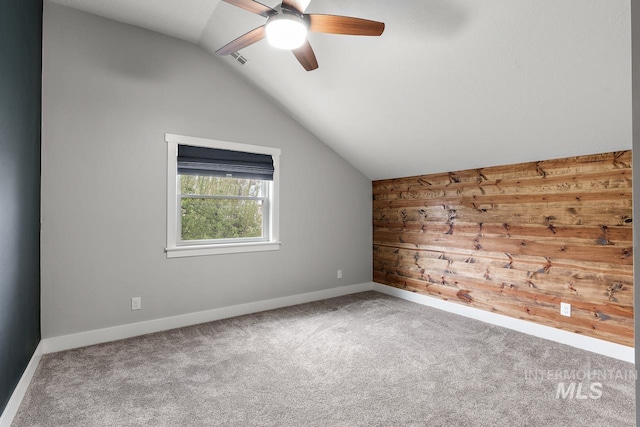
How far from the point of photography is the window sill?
334cm

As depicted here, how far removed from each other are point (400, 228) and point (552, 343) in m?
2.09

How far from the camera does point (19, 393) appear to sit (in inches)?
79.4

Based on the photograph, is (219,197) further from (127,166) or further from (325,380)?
(325,380)

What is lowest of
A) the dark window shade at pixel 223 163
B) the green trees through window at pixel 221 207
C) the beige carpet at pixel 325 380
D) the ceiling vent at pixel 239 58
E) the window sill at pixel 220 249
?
the beige carpet at pixel 325 380

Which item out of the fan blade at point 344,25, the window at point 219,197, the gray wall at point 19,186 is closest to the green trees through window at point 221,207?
the window at point 219,197

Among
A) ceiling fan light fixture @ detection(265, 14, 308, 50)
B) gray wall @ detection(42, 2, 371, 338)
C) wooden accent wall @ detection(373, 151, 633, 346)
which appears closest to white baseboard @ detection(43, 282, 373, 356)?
gray wall @ detection(42, 2, 371, 338)

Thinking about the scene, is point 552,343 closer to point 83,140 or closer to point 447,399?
point 447,399

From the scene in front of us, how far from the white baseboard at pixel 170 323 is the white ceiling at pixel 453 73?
82.4 inches

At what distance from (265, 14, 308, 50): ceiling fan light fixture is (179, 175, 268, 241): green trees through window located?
1.97 m

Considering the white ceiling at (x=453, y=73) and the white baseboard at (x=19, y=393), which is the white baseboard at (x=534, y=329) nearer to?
the white ceiling at (x=453, y=73)

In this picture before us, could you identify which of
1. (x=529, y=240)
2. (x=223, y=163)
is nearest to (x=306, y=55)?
(x=223, y=163)

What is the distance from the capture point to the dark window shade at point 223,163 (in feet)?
11.2

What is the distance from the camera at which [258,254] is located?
3.87 meters

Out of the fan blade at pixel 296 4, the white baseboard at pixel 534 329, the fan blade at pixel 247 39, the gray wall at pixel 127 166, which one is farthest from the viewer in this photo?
the gray wall at pixel 127 166
